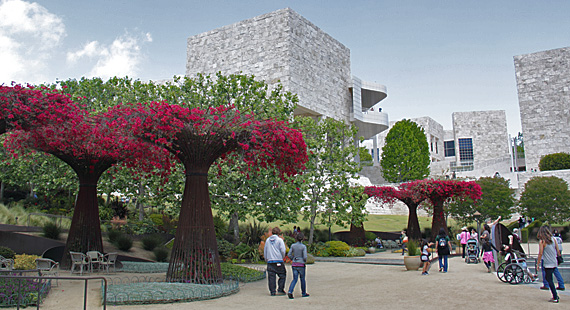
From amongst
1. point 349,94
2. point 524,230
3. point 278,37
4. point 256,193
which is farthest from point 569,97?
point 256,193

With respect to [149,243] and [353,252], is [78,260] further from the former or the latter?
[353,252]

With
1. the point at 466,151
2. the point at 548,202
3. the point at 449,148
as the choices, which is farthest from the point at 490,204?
the point at 449,148

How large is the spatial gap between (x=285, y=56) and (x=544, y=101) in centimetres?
2989

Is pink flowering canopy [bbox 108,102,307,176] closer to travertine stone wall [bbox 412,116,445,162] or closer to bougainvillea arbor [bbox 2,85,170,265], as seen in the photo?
bougainvillea arbor [bbox 2,85,170,265]

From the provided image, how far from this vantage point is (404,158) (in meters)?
47.7

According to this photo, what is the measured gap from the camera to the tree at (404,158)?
47594 mm

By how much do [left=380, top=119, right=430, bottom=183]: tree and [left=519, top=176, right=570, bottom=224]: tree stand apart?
1524cm

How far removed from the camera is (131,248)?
16375 millimetres

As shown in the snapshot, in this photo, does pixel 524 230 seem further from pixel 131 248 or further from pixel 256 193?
pixel 131 248

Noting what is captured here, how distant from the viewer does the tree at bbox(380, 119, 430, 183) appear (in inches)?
1874

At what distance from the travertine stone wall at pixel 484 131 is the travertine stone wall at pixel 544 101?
69.0 feet

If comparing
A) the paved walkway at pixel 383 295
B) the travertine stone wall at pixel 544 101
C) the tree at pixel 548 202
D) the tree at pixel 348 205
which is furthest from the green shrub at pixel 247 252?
the travertine stone wall at pixel 544 101

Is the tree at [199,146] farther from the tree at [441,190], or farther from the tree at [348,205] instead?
the tree at [441,190]

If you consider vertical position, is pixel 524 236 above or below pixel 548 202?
below
